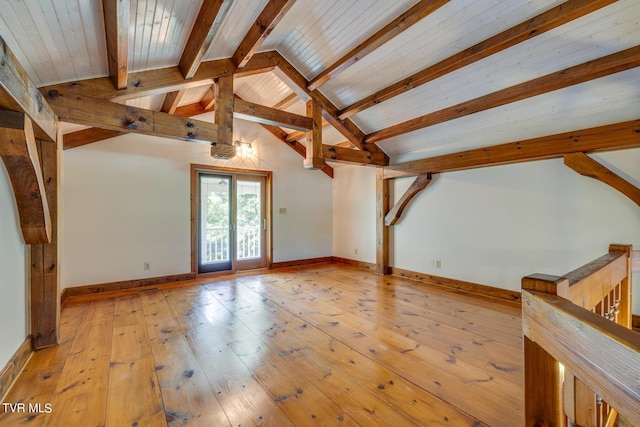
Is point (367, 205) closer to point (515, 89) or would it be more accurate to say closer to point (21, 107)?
point (515, 89)

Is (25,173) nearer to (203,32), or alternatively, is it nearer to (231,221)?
(203,32)

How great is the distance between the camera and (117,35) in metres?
1.76

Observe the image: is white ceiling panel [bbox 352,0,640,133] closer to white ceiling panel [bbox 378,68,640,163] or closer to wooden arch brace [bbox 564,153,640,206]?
white ceiling panel [bbox 378,68,640,163]

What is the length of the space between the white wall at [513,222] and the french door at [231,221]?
281 cm

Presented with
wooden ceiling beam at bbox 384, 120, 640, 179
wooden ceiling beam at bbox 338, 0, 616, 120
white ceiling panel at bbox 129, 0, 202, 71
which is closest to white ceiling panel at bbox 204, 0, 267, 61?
white ceiling panel at bbox 129, 0, 202, 71

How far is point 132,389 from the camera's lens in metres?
1.78

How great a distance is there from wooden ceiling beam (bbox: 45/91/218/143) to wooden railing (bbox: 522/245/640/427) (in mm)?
3302

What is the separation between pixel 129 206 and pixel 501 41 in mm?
5265

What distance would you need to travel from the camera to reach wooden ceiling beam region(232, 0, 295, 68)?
7.57 feet

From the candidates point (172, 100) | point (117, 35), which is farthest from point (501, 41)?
point (172, 100)

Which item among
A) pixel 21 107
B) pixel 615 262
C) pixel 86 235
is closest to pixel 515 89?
pixel 615 262

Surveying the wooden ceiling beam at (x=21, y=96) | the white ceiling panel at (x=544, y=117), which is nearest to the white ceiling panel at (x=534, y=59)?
the white ceiling panel at (x=544, y=117)

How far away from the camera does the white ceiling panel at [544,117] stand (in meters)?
2.62

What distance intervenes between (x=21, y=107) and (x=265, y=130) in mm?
4122
